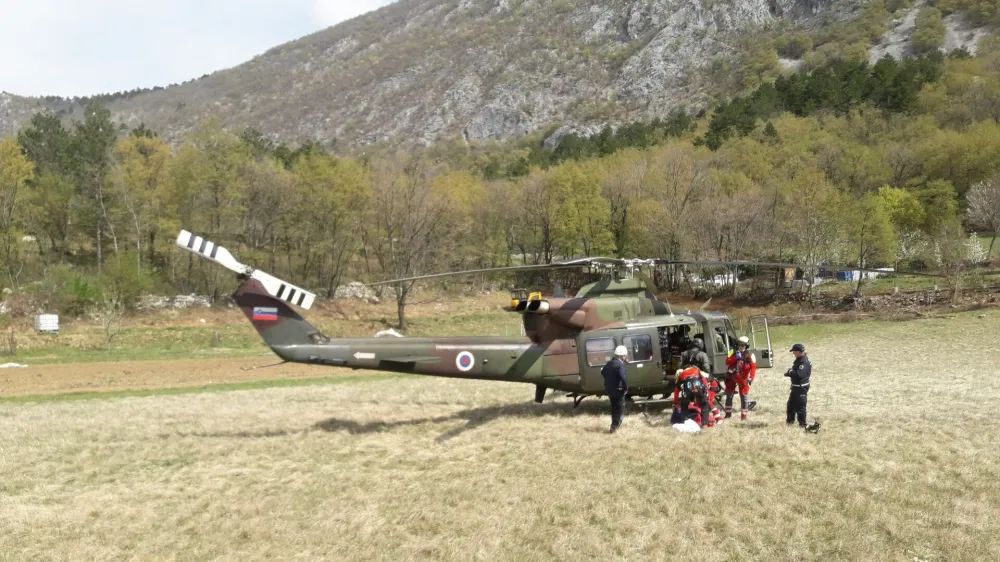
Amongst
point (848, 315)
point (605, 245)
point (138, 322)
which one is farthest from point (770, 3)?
point (138, 322)

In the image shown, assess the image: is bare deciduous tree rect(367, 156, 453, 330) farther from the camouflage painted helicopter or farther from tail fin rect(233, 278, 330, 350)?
the camouflage painted helicopter

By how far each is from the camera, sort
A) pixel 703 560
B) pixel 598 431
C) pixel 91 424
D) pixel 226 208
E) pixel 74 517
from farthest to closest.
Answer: pixel 226 208
pixel 91 424
pixel 598 431
pixel 74 517
pixel 703 560

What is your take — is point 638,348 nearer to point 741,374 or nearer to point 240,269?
point 741,374

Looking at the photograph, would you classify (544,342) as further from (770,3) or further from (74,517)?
(770,3)

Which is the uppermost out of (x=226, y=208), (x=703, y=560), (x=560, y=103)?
(x=560, y=103)

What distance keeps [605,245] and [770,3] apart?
5828 inches

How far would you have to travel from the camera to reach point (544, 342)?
1270 cm

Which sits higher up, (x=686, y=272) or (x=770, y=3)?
(x=770, y=3)

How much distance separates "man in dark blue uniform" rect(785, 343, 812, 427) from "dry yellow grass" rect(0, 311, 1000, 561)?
417 millimetres

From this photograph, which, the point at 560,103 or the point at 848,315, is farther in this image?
the point at 560,103

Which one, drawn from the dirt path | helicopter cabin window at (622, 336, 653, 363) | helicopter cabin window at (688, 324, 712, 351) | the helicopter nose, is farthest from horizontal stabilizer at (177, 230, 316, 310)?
the dirt path

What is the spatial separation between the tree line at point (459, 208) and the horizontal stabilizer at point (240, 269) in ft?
107

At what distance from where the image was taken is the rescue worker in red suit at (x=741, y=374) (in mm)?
12062

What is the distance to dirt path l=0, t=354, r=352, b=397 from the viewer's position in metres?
21.5
